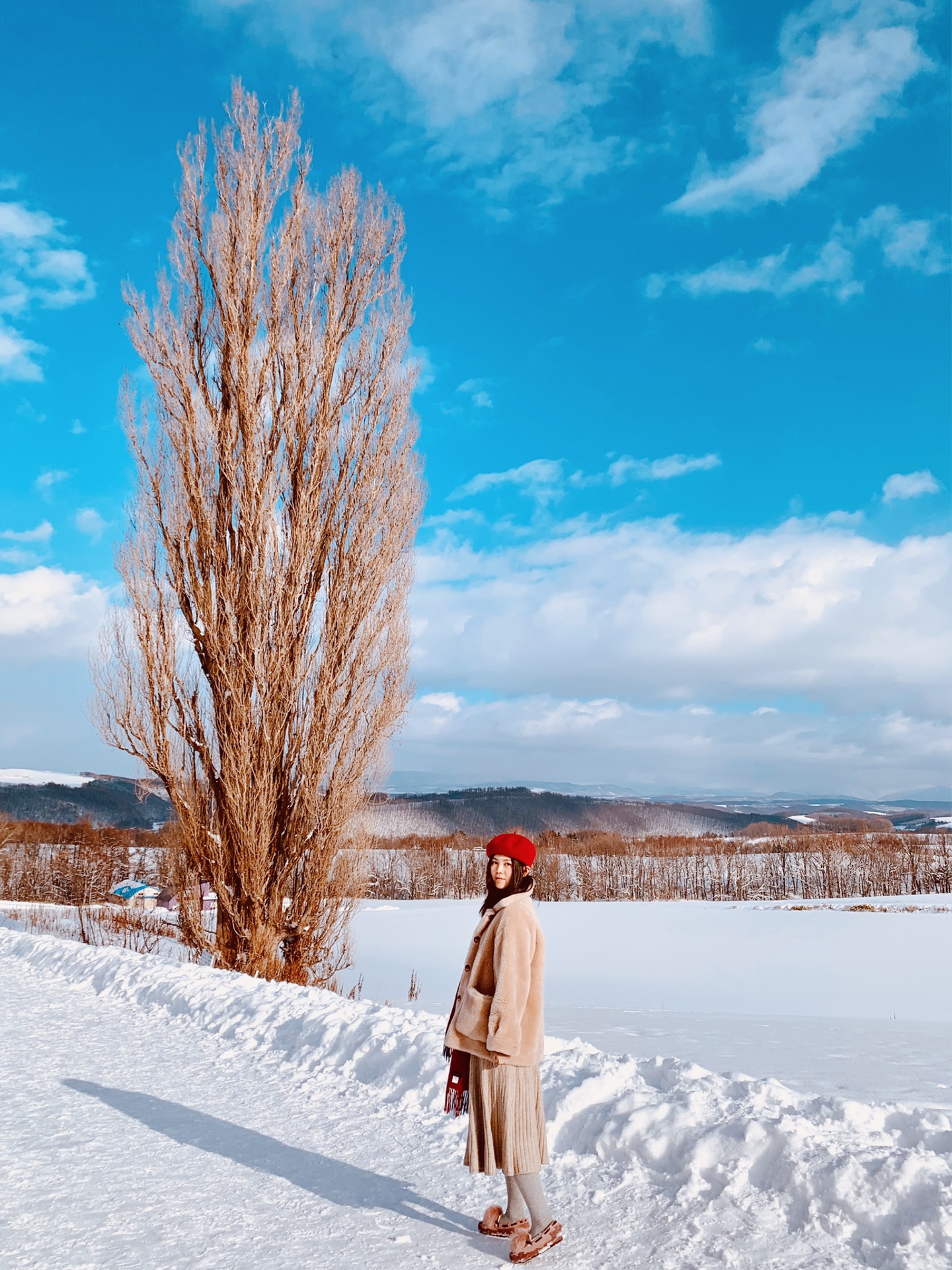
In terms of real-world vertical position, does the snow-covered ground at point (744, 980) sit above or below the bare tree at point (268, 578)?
below

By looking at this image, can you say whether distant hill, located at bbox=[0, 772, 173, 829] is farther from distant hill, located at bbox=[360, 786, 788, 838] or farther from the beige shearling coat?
the beige shearling coat

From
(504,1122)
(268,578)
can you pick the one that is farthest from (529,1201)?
(268,578)

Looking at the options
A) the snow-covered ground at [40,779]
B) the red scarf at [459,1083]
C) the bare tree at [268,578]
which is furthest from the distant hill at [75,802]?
the red scarf at [459,1083]

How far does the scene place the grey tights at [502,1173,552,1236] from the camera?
3.10 m

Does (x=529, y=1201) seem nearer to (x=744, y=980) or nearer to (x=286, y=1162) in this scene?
(x=286, y=1162)

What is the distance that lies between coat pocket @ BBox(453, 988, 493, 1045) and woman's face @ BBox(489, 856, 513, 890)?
1.32 ft

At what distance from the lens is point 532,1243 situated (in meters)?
3.04

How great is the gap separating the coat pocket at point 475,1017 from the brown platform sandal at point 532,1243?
0.64m

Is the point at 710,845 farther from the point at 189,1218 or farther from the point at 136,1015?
the point at 189,1218

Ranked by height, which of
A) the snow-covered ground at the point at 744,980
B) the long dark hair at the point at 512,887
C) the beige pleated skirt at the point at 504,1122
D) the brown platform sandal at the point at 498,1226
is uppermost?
the long dark hair at the point at 512,887

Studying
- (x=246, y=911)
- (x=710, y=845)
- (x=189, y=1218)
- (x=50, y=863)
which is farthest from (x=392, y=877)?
(x=189, y=1218)

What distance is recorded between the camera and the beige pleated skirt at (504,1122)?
125 inches

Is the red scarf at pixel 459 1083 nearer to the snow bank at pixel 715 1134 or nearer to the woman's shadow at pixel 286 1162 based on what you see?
the woman's shadow at pixel 286 1162

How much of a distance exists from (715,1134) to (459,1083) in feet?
3.76
